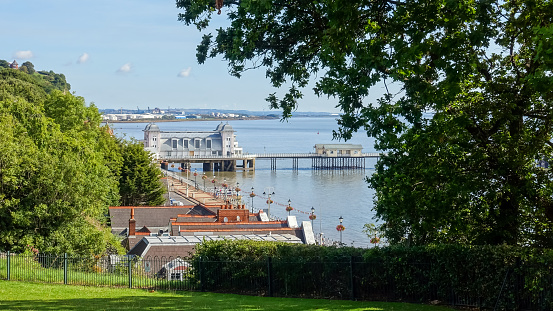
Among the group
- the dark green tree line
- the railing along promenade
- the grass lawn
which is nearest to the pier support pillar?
the railing along promenade

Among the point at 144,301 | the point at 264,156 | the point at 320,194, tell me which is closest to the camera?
the point at 144,301

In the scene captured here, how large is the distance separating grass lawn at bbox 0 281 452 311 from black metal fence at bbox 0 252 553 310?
682 mm

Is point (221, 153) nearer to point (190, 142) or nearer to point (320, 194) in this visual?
point (190, 142)

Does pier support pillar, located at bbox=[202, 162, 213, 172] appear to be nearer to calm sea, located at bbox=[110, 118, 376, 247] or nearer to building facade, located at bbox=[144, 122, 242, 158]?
building facade, located at bbox=[144, 122, 242, 158]

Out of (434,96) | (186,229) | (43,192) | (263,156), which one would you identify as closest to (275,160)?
(263,156)

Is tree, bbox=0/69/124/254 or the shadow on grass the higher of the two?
tree, bbox=0/69/124/254

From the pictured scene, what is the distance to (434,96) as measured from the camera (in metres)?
11.8

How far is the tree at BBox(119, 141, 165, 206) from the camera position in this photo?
2289 inches

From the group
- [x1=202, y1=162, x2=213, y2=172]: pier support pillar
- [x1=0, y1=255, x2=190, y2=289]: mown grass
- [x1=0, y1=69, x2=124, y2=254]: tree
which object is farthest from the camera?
[x1=202, y1=162, x2=213, y2=172]: pier support pillar

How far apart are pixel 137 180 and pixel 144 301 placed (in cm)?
4417

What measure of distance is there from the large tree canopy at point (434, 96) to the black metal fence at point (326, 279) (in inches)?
54.0

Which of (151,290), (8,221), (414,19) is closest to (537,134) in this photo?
(414,19)

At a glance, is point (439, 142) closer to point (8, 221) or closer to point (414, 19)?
point (414, 19)

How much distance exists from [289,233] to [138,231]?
1107 centimetres
